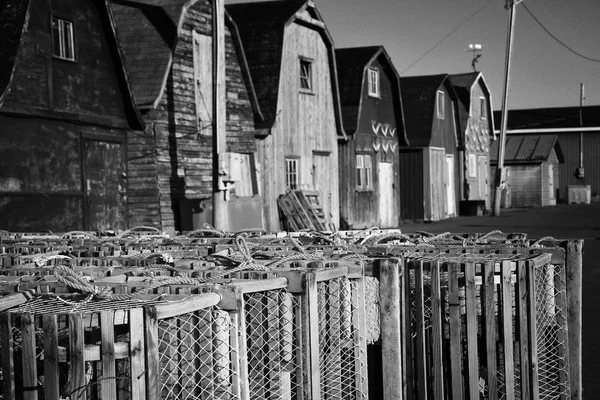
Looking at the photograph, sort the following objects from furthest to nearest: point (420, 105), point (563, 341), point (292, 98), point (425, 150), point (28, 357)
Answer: point (420, 105), point (425, 150), point (292, 98), point (563, 341), point (28, 357)

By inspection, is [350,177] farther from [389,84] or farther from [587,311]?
[587,311]

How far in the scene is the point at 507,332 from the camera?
213 inches

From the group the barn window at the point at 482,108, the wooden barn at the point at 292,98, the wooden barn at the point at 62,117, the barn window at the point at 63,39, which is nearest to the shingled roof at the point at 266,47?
the wooden barn at the point at 292,98

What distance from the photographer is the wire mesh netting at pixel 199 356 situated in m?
4.03

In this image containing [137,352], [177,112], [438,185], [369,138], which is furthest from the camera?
[438,185]

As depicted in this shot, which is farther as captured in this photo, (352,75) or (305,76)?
(352,75)

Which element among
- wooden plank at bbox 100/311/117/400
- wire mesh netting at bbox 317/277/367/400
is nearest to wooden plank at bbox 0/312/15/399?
wooden plank at bbox 100/311/117/400

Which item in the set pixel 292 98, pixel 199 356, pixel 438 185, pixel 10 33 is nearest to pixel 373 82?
pixel 292 98

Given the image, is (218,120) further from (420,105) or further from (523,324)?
(420,105)

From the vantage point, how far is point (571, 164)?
197ft

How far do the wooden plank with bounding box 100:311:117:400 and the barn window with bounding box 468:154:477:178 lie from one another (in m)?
37.8

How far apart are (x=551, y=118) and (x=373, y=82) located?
36.2 metres

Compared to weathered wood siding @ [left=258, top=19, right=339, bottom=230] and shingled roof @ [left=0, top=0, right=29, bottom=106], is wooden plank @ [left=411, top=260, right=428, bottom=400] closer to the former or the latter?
shingled roof @ [left=0, top=0, right=29, bottom=106]

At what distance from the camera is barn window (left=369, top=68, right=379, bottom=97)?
28984 mm
